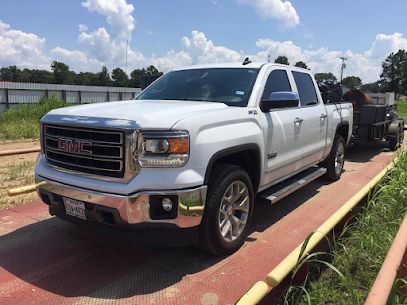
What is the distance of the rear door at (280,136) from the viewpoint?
4895 millimetres

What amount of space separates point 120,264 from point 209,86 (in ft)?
7.48

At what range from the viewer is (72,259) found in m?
4.26

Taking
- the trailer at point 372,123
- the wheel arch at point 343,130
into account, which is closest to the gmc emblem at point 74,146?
the wheel arch at point 343,130

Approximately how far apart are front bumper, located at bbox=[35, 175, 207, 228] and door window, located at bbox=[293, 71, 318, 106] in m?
2.99

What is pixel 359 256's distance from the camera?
4.02 metres

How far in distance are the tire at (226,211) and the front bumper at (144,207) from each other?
20cm

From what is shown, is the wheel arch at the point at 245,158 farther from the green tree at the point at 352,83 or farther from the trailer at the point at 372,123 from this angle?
the green tree at the point at 352,83

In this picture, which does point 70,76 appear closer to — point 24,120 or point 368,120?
point 24,120

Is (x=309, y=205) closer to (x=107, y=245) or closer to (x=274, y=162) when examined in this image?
(x=274, y=162)

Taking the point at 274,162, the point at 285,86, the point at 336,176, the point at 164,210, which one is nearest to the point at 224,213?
the point at 164,210

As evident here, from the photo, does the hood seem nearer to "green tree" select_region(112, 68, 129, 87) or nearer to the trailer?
the trailer

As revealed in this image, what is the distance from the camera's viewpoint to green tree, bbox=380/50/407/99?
117231 mm

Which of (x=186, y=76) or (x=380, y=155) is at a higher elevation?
(x=186, y=76)

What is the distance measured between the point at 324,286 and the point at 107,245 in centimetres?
228
